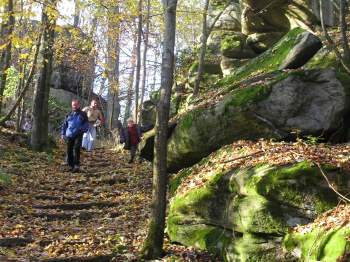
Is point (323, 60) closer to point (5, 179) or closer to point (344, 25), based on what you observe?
point (344, 25)

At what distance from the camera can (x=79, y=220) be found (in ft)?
30.5

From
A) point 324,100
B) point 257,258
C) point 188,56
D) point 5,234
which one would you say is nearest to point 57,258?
point 5,234

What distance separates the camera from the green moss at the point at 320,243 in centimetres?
486

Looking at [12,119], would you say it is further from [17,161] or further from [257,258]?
[257,258]

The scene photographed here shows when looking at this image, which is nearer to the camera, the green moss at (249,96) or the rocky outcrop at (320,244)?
the rocky outcrop at (320,244)

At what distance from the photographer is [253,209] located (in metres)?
6.46

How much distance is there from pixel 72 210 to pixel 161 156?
12.9 feet

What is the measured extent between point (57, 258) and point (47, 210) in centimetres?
291

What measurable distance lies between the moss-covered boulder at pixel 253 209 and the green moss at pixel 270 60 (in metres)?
5.39

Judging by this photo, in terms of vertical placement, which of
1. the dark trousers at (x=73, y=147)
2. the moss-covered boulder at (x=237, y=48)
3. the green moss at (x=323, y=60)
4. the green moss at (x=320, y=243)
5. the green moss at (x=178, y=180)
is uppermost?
the moss-covered boulder at (x=237, y=48)

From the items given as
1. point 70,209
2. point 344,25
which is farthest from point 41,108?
point 344,25

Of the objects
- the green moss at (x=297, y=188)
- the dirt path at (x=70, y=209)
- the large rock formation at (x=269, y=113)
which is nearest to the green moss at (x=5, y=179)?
the dirt path at (x=70, y=209)

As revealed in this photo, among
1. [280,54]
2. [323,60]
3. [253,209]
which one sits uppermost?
[280,54]

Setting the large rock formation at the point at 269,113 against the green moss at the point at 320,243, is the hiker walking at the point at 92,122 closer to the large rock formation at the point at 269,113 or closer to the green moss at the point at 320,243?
the large rock formation at the point at 269,113
